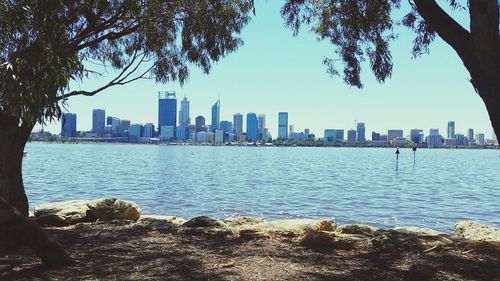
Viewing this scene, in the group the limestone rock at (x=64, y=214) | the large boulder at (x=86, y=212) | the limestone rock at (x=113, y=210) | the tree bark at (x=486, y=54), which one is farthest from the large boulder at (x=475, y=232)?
the limestone rock at (x=64, y=214)

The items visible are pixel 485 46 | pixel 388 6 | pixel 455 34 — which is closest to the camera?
pixel 485 46

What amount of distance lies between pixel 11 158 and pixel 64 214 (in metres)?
2.59

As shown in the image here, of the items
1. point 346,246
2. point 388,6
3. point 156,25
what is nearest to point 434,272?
point 346,246

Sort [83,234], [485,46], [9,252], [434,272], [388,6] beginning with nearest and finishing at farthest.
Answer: [485,46] → [434,272] → [9,252] → [388,6] → [83,234]

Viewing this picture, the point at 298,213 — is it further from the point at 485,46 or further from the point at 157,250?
the point at 485,46

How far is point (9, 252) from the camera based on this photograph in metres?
8.84

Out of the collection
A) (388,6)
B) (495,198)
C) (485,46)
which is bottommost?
(495,198)

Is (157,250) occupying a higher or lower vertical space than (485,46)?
lower

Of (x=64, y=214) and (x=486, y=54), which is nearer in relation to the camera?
(x=486, y=54)

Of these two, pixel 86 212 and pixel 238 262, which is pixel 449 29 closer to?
pixel 238 262

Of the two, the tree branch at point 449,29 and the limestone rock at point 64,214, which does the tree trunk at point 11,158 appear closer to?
the limestone rock at point 64,214

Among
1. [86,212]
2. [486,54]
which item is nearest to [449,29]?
[486,54]

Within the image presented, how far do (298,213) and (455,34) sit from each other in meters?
17.0

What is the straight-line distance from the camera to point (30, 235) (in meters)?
7.66
